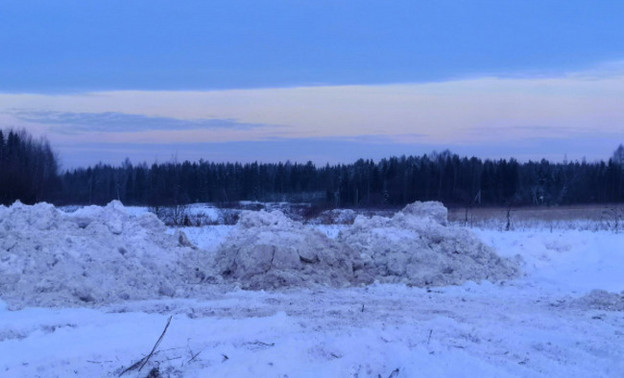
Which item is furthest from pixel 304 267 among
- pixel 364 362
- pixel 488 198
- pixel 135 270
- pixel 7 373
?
pixel 488 198

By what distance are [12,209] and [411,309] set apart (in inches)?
322

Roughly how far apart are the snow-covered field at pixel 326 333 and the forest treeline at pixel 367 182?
38296 mm

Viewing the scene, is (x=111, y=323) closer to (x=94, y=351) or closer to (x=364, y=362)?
(x=94, y=351)

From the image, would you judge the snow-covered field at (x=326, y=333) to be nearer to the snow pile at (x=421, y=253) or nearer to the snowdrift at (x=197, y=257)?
the snowdrift at (x=197, y=257)

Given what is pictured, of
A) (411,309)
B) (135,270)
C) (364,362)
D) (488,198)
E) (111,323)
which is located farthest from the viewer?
(488,198)

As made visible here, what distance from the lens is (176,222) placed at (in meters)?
27.4

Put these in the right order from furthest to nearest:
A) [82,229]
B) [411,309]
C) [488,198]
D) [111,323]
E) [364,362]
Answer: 1. [488,198]
2. [82,229]
3. [411,309]
4. [111,323]
5. [364,362]

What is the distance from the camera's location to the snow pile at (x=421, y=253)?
1392cm

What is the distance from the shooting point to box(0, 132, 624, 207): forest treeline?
63.5 metres

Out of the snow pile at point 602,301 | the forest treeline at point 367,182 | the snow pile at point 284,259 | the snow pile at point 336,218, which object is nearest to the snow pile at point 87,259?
the snow pile at point 284,259

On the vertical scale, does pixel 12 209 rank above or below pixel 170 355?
above

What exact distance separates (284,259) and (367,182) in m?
59.5

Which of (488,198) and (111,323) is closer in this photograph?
(111,323)

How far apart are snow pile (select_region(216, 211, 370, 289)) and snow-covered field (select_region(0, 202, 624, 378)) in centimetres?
55
